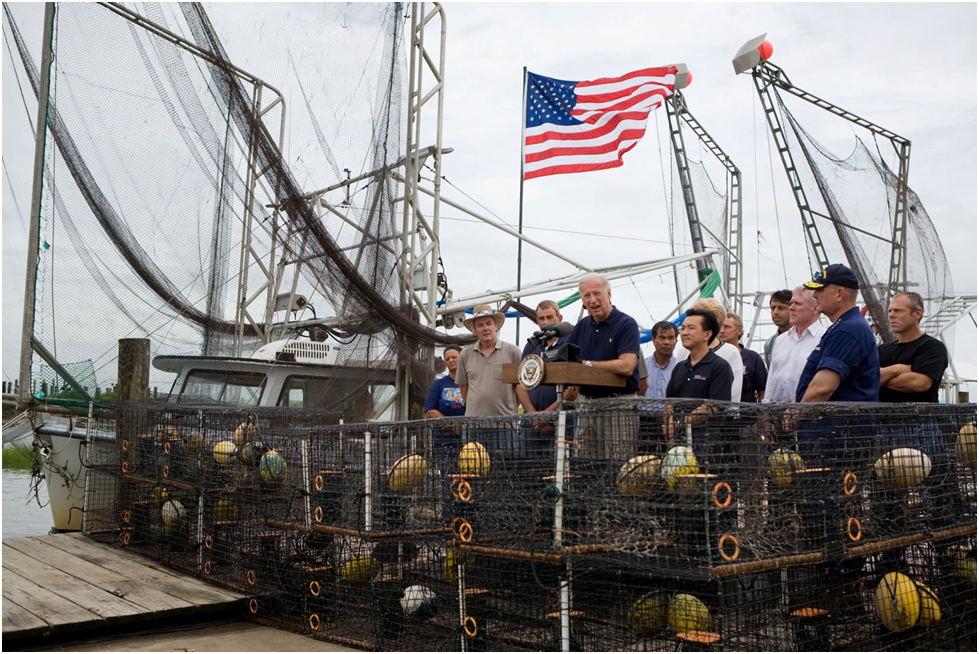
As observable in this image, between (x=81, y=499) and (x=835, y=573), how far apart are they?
735cm

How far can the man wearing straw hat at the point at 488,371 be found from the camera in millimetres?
5918

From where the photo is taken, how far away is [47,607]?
5180 millimetres

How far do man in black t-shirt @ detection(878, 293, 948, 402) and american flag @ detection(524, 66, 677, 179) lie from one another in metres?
8.00

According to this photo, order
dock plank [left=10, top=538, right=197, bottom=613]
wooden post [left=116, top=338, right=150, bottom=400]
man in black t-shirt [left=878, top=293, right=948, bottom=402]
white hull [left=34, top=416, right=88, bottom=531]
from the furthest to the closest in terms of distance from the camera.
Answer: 1. white hull [left=34, top=416, right=88, bottom=531]
2. wooden post [left=116, top=338, right=150, bottom=400]
3. dock plank [left=10, top=538, right=197, bottom=613]
4. man in black t-shirt [left=878, top=293, right=948, bottom=402]

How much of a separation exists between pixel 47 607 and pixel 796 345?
16.1 feet

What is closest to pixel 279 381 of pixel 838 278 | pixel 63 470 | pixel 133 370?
pixel 133 370

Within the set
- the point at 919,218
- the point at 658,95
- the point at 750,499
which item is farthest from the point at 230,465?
the point at 919,218

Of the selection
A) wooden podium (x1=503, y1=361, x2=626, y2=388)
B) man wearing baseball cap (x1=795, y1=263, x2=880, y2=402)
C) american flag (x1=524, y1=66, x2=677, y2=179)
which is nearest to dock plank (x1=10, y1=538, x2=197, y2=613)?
wooden podium (x1=503, y1=361, x2=626, y2=388)

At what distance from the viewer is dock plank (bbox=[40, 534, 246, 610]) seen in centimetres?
561

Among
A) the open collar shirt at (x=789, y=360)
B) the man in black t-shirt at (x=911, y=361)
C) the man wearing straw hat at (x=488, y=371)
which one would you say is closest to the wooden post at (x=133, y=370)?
the man wearing straw hat at (x=488, y=371)

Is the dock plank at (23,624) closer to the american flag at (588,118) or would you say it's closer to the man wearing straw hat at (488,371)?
the man wearing straw hat at (488,371)

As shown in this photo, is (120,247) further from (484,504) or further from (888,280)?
(888,280)

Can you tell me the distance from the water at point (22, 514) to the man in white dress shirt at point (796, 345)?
708 cm

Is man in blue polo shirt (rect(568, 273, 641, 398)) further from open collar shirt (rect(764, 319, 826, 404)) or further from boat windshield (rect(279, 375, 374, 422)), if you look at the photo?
boat windshield (rect(279, 375, 374, 422))
